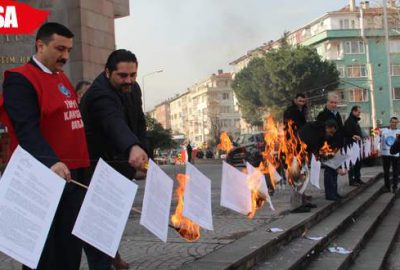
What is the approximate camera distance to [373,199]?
1103cm

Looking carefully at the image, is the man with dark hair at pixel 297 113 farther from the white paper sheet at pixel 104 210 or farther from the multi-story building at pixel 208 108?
the multi-story building at pixel 208 108

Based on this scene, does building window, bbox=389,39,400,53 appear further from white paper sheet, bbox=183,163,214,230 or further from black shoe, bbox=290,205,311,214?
white paper sheet, bbox=183,163,214,230

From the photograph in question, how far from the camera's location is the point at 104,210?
3.23 m

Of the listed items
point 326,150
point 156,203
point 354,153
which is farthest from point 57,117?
point 354,153

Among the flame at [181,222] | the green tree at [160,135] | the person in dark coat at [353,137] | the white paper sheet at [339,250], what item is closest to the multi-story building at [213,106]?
the green tree at [160,135]

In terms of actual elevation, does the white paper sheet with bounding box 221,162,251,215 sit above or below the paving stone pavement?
above

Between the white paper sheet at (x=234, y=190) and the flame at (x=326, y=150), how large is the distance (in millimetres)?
3110

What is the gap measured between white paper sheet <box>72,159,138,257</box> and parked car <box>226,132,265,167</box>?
206 inches

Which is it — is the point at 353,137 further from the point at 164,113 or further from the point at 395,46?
the point at 164,113

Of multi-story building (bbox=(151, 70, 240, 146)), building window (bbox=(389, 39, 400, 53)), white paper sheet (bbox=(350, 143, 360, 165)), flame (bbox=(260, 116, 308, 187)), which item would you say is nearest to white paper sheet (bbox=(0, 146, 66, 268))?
flame (bbox=(260, 116, 308, 187))

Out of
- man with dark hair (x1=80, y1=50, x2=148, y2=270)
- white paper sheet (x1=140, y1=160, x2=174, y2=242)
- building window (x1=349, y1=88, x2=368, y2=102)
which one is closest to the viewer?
white paper sheet (x1=140, y1=160, x2=174, y2=242)

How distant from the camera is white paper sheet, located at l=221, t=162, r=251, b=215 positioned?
5609mm

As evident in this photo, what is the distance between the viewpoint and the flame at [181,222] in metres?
4.77

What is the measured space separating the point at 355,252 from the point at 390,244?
104 centimetres
